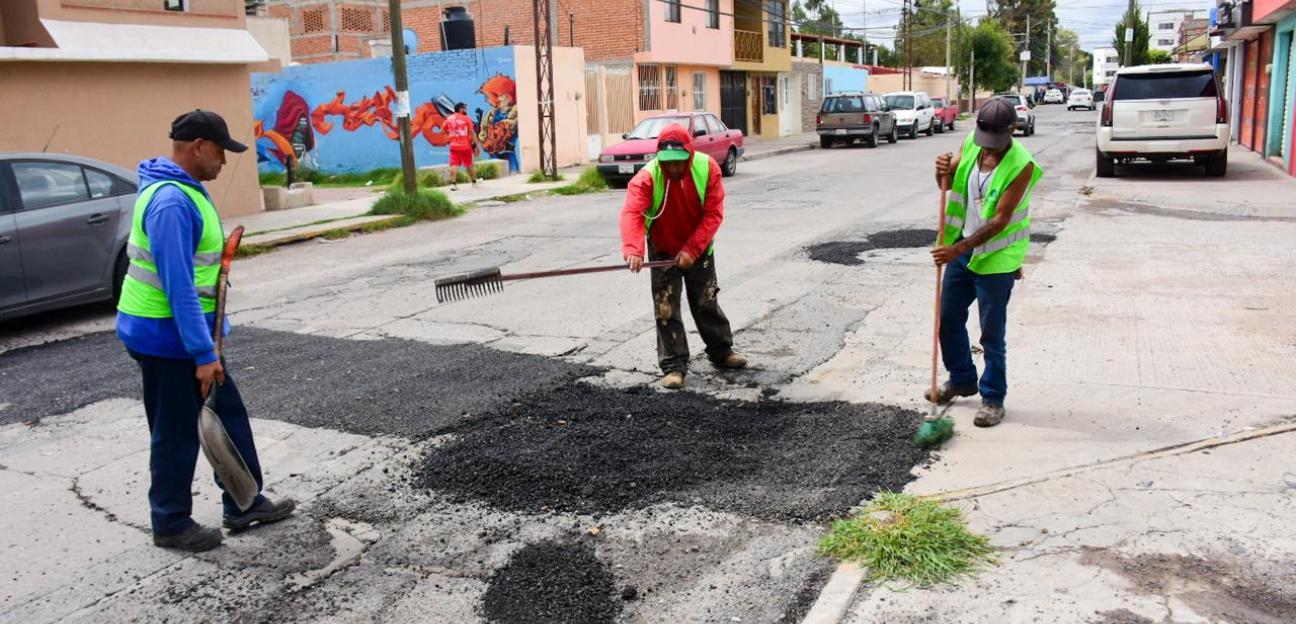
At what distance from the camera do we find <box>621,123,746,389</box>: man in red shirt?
6027 mm

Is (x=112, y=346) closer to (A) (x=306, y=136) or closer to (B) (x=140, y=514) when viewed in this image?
(B) (x=140, y=514)

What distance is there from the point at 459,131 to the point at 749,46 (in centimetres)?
2136

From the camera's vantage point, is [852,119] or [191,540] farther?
[852,119]

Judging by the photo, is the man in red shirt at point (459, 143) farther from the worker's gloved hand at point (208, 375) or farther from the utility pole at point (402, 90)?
the worker's gloved hand at point (208, 375)

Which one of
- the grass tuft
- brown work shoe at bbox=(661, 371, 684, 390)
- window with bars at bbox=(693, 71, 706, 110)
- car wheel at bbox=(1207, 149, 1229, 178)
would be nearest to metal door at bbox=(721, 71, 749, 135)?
window with bars at bbox=(693, 71, 706, 110)

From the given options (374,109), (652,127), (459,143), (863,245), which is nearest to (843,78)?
(374,109)

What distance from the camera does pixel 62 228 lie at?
28.1 ft

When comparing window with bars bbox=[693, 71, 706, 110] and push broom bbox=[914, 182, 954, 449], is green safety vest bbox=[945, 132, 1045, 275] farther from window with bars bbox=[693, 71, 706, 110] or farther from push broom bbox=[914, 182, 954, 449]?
window with bars bbox=[693, 71, 706, 110]

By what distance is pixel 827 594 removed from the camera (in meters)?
3.52

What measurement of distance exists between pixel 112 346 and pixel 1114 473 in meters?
7.02

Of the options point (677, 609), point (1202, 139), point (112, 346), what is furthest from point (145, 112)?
point (1202, 139)

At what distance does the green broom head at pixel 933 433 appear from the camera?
16.0 ft

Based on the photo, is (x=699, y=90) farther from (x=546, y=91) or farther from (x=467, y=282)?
(x=467, y=282)

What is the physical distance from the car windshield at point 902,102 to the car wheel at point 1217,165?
20964mm
